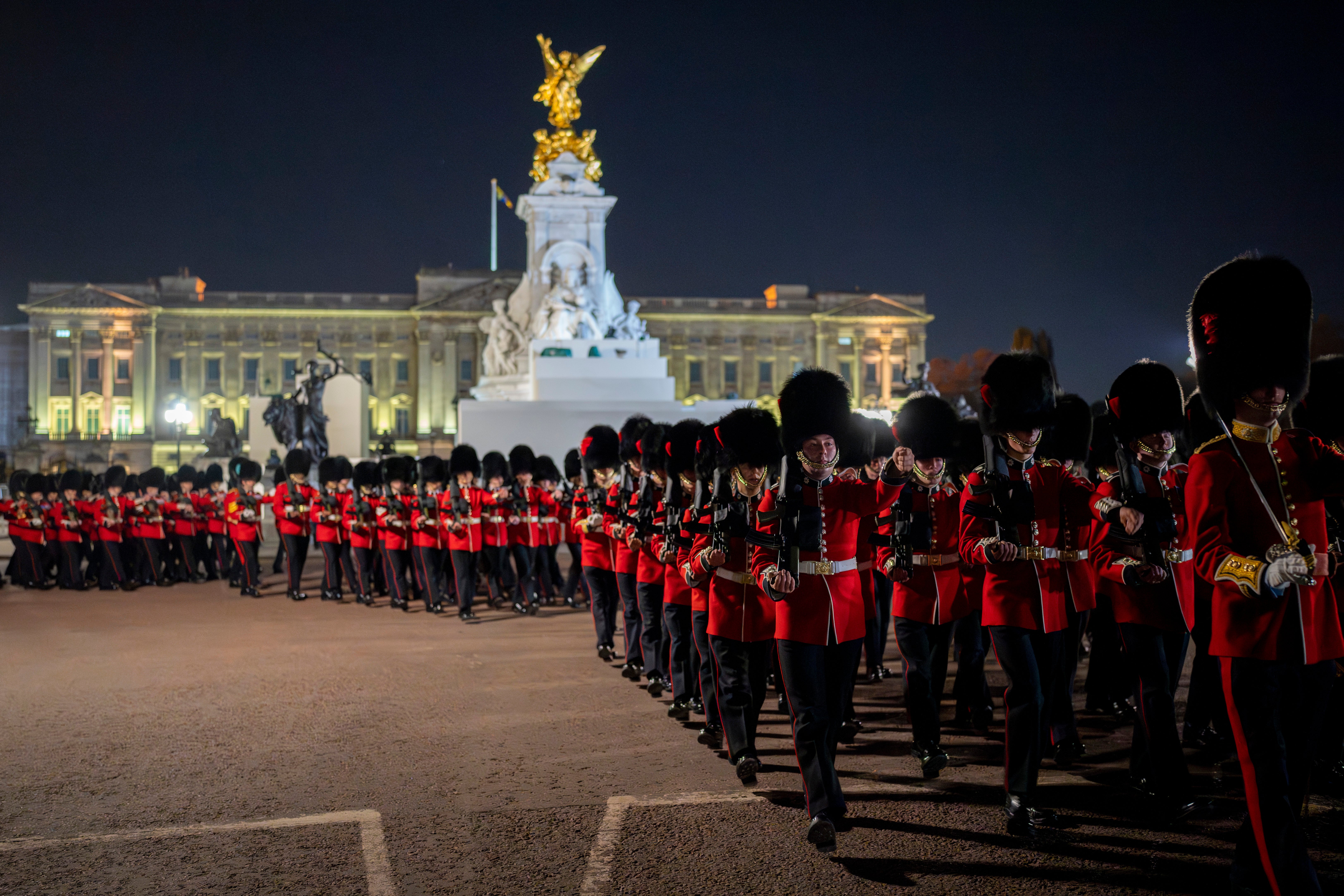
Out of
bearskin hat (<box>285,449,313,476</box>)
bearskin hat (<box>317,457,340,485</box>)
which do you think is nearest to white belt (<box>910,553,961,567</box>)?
bearskin hat (<box>317,457,340,485</box>)

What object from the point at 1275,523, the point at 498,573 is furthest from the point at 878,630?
the point at 498,573

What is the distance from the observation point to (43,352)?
76562 millimetres

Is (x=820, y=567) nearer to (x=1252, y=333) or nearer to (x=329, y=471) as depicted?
(x=1252, y=333)

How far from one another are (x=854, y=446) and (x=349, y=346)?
77.8 meters

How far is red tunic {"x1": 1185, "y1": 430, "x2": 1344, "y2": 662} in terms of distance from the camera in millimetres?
3385

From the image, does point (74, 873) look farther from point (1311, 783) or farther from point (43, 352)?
point (43, 352)

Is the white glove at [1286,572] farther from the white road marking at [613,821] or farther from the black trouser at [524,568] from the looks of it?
the black trouser at [524,568]

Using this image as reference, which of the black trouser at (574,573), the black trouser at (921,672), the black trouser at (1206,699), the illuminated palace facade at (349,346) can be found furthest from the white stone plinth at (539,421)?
the illuminated palace facade at (349,346)

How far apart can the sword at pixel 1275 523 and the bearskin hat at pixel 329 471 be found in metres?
12.0

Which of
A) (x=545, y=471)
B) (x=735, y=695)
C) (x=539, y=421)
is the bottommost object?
(x=735, y=695)

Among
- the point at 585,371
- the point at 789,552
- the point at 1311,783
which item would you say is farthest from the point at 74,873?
the point at 585,371

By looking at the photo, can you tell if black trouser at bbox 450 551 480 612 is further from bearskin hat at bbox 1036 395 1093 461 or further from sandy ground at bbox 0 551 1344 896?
bearskin hat at bbox 1036 395 1093 461

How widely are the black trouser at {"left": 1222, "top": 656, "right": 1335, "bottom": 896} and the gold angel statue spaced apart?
850 inches

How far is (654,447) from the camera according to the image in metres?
7.73
